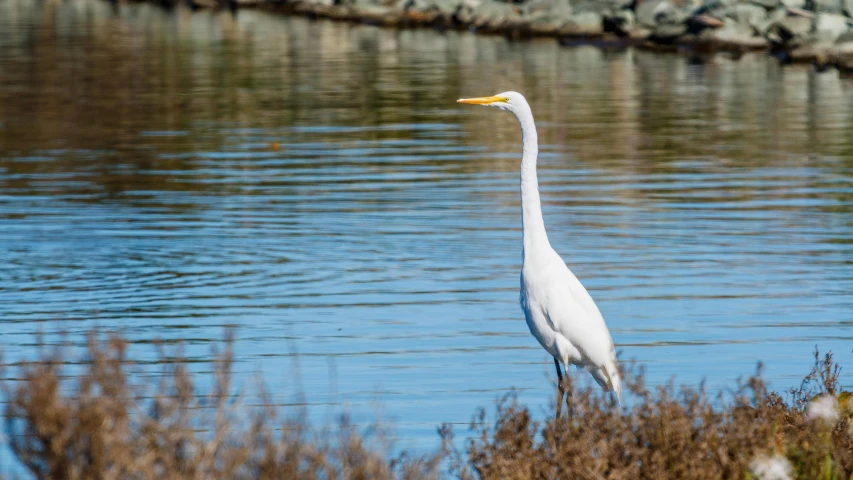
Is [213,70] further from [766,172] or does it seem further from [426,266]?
[426,266]

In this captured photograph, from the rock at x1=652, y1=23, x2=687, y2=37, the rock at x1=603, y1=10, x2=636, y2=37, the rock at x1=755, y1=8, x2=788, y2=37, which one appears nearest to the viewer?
the rock at x1=755, y1=8, x2=788, y2=37

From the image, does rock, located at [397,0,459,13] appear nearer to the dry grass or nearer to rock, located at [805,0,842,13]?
rock, located at [805,0,842,13]

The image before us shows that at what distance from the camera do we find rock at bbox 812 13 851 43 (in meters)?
32.5

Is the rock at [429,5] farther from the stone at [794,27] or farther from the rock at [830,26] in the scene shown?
the rock at [830,26]

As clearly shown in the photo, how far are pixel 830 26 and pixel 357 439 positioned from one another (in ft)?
97.2

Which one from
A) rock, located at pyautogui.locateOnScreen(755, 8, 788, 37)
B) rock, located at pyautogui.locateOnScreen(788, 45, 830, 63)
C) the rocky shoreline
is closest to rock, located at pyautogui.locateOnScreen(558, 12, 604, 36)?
the rocky shoreline

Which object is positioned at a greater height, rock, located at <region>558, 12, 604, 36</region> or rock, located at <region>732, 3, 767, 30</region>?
rock, located at <region>732, 3, 767, 30</region>

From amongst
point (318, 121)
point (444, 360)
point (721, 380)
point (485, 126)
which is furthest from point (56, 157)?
point (721, 380)

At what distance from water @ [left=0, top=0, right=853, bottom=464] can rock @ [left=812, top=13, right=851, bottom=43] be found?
338 cm

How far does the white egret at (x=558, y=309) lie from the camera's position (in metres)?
7.71

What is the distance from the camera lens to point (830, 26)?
107ft

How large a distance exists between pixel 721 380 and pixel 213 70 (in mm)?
24643

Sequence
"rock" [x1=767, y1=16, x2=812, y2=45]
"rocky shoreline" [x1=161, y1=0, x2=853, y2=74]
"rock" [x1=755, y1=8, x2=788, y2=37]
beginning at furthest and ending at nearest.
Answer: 1. "rock" [x1=755, y1=8, x2=788, y2=37]
2. "rock" [x1=767, y1=16, x2=812, y2=45]
3. "rocky shoreline" [x1=161, y1=0, x2=853, y2=74]

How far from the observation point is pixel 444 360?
9.55 meters
